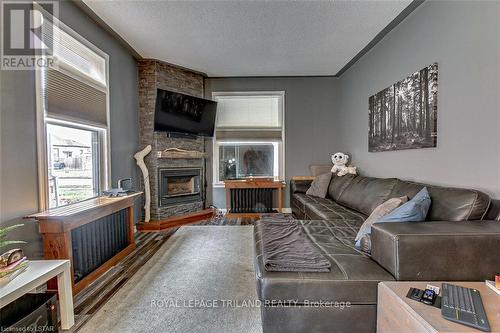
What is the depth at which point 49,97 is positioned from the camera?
212cm

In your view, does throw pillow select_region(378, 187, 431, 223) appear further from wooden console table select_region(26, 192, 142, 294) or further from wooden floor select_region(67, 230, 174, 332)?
wooden console table select_region(26, 192, 142, 294)

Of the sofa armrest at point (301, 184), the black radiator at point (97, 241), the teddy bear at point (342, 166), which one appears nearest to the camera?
the black radiator at point (97, 241)

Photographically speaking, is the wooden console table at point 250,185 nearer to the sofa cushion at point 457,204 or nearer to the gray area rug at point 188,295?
the gray area rug at point 188,295

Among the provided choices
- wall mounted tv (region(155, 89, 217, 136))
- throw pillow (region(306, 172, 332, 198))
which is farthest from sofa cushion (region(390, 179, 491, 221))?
wall mounted tv (region(155, 89, 217, 136))

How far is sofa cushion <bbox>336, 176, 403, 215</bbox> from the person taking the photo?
2.62 metres

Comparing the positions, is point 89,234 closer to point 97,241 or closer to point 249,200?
point 97,241

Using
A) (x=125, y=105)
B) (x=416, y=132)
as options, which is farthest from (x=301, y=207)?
(x=125, y=105)

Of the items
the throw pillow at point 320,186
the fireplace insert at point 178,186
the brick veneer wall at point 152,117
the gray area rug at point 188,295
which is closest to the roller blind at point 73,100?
the brick veneer wall at point 152,117

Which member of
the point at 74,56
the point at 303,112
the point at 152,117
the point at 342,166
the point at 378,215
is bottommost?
the point at 378,215

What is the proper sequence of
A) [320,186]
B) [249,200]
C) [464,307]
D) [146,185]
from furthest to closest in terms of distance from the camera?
[249,200]
[320,186]
[146,185]
[464,307]

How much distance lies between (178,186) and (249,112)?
210 cm

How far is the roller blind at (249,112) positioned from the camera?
16.3 ft

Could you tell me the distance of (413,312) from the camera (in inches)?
42.5

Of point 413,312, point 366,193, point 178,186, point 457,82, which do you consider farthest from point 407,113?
point 178,186
